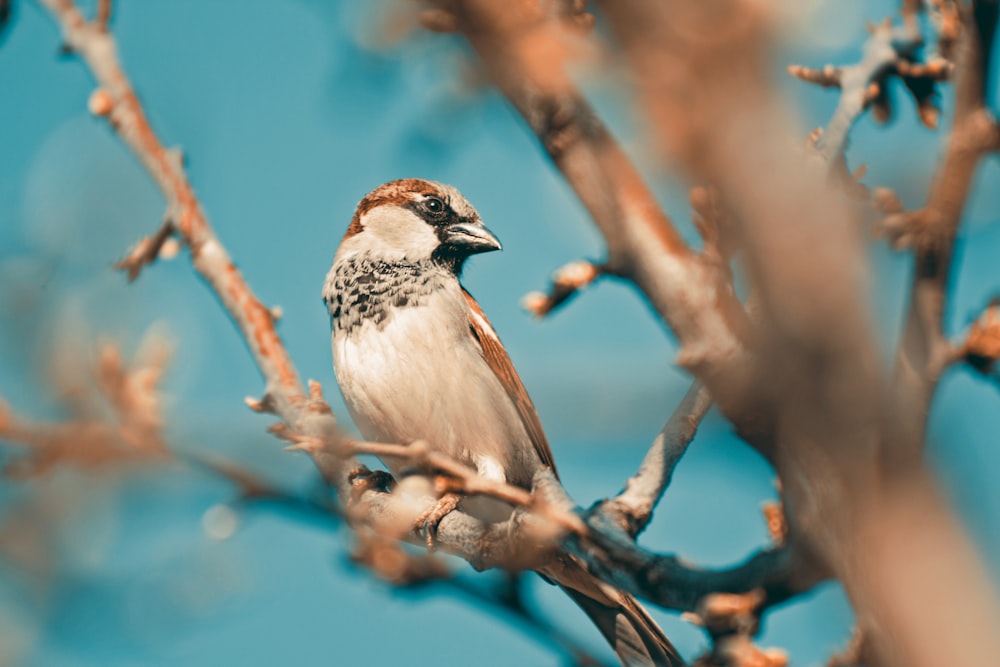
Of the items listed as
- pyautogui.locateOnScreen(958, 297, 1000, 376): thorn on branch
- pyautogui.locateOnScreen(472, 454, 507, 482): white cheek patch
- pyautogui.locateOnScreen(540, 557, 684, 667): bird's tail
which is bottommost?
pyautogui.locateOnScreen(540, 557, 684, 667): bird's tail

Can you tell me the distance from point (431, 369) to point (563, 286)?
262 cm

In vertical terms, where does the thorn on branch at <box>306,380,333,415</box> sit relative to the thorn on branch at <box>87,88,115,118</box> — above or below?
below

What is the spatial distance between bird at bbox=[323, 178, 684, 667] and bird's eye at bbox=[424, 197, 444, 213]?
0.41m

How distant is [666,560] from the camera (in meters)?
1.85

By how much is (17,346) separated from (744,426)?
1925 millimetres

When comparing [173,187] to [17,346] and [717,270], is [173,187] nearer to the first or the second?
[17,346]

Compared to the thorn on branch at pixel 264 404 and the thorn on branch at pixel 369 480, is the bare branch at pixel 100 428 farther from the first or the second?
the thorn on branch at pixel 369 480

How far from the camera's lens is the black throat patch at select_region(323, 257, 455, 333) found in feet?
14.8

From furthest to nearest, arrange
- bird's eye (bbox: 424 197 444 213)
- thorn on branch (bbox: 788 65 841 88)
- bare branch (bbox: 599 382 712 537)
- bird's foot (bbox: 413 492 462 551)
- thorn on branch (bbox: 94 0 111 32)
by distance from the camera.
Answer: bird's eye (bbox: 424 197 444 213)
bird's foot (bbox: 413 492 462 551)
thorn on branch (bbox: 94 0 111 32)
thorn on branch (bbox: 788 65 841 88)
bare branch (bbox: 599 382 712 537)

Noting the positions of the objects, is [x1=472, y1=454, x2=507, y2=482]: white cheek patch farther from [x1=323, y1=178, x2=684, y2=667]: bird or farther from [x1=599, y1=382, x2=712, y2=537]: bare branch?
[x1=599, y1=382, x2=712, y2=537]: bare branch

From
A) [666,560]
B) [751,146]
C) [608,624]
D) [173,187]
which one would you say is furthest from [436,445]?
[751,146]

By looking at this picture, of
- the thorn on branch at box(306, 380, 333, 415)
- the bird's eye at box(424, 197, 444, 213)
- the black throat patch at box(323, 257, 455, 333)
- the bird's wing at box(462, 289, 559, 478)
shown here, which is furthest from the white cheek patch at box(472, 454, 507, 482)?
the bird's eye at box(424, 197, 444, 213)

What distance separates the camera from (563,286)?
1.80 meters

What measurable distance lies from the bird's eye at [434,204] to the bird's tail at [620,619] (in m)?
2.16
